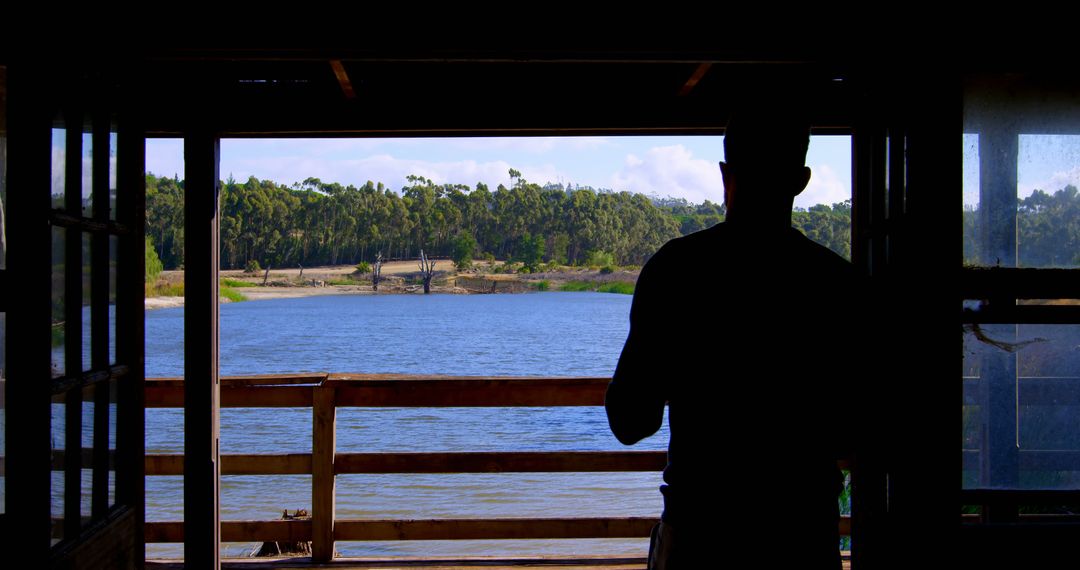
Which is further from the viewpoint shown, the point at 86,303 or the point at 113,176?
the point at 113,176

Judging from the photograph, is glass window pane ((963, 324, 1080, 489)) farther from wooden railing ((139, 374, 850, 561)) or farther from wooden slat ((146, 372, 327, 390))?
wooden slat ((146, 372, 327, 390))

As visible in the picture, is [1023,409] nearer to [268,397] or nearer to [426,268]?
[268,397]

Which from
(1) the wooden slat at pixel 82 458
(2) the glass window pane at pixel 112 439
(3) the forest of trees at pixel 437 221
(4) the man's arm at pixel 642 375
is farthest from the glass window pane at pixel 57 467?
(3) the forest of trees at pixel 437 221

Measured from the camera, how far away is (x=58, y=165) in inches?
74.6

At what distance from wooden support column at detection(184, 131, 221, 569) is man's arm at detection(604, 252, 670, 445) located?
227cm

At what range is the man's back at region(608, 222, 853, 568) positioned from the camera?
1.18m

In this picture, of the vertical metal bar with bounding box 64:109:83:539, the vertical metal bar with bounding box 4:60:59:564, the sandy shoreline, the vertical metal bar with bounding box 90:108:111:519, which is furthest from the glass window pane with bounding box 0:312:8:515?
the sandy shoreline

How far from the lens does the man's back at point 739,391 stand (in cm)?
118

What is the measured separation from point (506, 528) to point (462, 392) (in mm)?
578

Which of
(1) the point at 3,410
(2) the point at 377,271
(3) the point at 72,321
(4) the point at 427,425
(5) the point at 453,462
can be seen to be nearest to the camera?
(1) the point at 3,410

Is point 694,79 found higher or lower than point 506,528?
higher

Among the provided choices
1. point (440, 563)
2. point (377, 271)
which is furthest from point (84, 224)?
point (377, 271)

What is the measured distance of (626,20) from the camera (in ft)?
6.65

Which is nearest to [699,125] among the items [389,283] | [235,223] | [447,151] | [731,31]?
[731,31]
